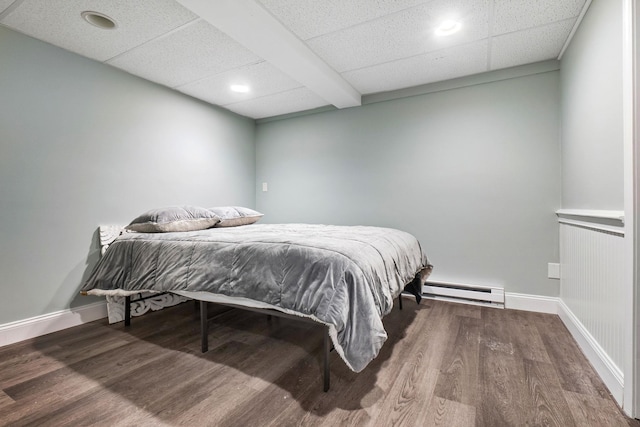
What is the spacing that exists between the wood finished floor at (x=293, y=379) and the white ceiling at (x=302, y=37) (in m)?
2.13

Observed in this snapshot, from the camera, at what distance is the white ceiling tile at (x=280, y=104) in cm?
330

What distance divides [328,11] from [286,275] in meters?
1.71

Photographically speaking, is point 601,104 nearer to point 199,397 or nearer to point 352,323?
point 352,323

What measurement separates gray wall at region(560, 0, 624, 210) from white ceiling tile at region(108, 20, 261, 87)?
7.58ft

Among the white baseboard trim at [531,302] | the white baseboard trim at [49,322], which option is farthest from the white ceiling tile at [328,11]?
the white baseboard trim at [49,322]

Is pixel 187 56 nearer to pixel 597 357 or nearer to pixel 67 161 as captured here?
pixel 67 161

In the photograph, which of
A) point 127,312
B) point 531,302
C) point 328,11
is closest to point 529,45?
point 328,11

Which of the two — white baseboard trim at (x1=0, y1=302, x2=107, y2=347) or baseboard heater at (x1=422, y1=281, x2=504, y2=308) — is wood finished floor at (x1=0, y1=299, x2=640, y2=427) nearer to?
white baseboard trim at (x1=0, y1=302, x2=107, y2=347)

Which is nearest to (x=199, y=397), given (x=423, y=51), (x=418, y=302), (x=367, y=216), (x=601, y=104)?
(x=418, y=302)

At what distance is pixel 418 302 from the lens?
108 inches

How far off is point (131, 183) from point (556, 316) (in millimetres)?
3923

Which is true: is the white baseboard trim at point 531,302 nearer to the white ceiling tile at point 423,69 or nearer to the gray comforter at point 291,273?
the gray comforter at point 291,273

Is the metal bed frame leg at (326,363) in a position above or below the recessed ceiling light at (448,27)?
below

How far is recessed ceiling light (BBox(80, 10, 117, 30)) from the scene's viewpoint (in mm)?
1906
